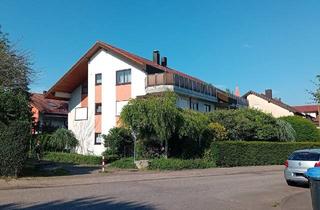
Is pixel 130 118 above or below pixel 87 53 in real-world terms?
below

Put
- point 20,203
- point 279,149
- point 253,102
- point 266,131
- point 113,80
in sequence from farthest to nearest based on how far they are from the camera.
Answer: point 253,102
point 113,80
point 266,131
point 279,149
point 20,203

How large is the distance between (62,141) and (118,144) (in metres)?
7.39

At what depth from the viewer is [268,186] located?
1786cm

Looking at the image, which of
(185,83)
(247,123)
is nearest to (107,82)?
(185,83)

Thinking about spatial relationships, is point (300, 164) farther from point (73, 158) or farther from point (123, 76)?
point (123, 76)

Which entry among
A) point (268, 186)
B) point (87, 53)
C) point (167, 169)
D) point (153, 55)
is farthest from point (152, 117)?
point (153, 55)

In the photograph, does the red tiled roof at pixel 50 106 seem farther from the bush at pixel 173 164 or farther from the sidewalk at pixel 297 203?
the sidewalk at pixel 297 203

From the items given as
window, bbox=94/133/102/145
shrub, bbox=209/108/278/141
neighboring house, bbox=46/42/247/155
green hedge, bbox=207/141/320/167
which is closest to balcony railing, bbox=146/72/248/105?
neighboring house, bbox=46/42/247/155

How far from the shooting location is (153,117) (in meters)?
28.3

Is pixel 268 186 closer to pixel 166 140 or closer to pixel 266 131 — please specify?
pixel 166 140

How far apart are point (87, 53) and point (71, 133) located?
7723 millimetres

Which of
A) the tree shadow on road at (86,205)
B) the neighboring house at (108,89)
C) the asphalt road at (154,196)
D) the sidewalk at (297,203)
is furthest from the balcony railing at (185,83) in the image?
the tree shadow on road at (86,205)

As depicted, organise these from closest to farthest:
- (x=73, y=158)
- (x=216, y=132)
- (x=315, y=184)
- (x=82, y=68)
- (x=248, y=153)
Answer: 1. (x=315, y=184)
2. (x=248, y=153)
3. (x=216, y=132)
4. (x=73, y=158)
5. (x=82, y=68)

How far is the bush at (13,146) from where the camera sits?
748 inches
